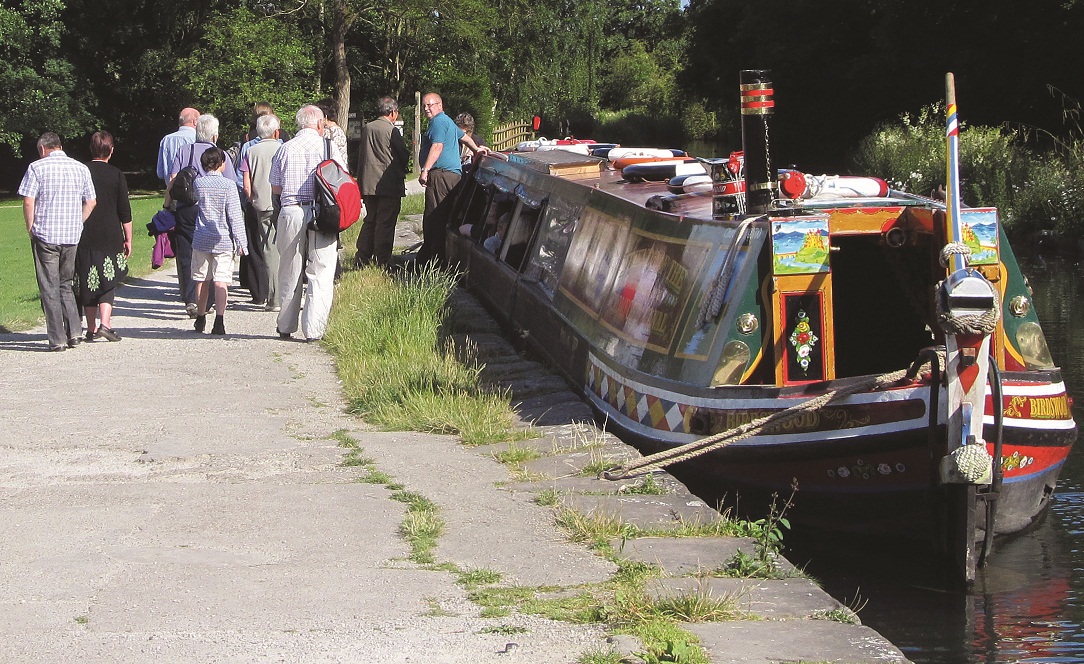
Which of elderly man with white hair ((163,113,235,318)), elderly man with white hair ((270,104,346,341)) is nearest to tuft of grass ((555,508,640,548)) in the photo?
elderly man with white hair ((270,104,346,341))

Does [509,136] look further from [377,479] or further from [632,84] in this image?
[632,84]

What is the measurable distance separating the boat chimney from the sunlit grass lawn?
731cm

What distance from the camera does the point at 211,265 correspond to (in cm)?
1180

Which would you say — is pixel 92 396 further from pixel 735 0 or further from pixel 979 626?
pixel 735 0

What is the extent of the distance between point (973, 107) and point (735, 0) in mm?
18132

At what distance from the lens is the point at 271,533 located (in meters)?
6.05

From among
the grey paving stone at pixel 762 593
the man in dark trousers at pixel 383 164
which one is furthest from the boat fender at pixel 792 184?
the man in dark trousers at pixel 383 164

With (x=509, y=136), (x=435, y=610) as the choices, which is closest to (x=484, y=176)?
(x=435, y=610)

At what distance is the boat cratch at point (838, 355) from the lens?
668 cm

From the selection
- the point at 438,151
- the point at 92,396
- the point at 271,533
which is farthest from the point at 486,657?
the point at 438,151

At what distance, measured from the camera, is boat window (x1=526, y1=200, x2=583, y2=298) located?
10680 millimetres

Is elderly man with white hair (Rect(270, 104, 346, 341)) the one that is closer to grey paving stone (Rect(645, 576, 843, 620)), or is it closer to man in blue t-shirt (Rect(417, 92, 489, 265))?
man in blue t-shirt (Rect(417, 92, 489, 265))

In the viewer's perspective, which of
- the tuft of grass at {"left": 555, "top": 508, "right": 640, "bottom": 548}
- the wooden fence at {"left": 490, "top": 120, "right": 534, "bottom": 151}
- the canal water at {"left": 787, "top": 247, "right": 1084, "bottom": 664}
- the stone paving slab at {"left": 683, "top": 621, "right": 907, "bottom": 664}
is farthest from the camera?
the wooden fence at {"left": 490, "top": 120, "right": 534, "bottom": 151}

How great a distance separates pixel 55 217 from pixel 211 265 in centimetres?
144
